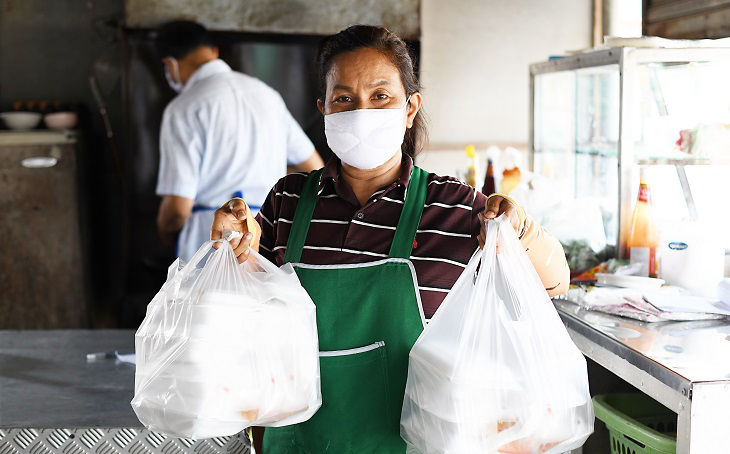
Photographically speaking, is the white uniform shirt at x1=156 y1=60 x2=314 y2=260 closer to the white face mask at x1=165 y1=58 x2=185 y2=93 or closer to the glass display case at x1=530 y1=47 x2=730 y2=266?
the white face mask at x1=165 y1=58 x2=185 y2=93

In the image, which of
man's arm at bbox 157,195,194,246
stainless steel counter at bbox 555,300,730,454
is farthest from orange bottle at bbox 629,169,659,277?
man's arm at bbox 157,195,194,246

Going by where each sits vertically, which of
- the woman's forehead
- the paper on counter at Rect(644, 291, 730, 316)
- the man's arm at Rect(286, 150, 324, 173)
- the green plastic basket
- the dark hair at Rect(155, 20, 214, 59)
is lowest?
the green plastic basket

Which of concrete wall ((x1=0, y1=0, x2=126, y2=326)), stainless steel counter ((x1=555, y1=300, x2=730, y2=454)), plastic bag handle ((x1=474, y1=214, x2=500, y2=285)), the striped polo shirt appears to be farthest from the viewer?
concrete wall ((x1=0, y1=0, x2=126, y2=326))

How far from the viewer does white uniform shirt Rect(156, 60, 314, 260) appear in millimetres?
3396

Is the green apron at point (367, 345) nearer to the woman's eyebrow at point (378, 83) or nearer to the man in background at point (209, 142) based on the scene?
the woman's eyebrow at point (378, 83)

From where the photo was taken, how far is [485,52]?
4.59m

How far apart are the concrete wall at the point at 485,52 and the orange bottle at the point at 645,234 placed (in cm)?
212

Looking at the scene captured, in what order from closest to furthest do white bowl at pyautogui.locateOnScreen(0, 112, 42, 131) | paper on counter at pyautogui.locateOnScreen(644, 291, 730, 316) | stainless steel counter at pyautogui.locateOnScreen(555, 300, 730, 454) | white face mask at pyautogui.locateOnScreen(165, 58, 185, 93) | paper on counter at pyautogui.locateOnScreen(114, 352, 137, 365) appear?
stainless steel counter at pyautogui.locateOnScreen(555, 300, 730, 454) → paper on counter at pyautogui.locateOnScreen(114, 352, 137, 365) → paper on counter at pyautogui.locateOnScreen(644, 291, 730, 316) → white face mask at pyautogui.locateOnScreen(165, 58, 185, 93) → white bowl at pyautogui.locateOnScreen(0, 112, 42, 131)

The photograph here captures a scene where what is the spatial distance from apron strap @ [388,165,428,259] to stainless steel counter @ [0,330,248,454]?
0.55 metres

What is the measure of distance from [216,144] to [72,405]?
185 centimetres

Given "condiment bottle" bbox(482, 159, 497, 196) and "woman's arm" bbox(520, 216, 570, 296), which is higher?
"condiment bottle" bbox(482, 159, 497, 196)

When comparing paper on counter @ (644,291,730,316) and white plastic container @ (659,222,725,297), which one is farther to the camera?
white plastic container @ (659,222,725,297)

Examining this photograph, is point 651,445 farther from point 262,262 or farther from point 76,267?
point 76,267

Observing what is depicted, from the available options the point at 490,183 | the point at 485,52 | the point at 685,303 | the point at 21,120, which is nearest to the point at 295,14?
the point at 485,52
